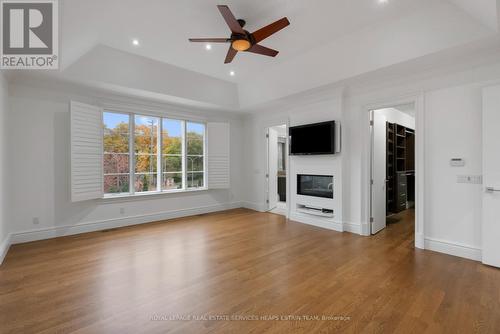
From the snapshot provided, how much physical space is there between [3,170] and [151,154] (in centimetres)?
251

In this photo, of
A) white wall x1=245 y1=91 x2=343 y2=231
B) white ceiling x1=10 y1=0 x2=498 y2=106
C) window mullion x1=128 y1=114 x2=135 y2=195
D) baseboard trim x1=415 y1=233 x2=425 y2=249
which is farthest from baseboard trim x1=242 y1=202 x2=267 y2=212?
baseboard trim x1=415 y1=233 x2=425 y2=249

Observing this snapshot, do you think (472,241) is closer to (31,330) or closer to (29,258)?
(31,330)

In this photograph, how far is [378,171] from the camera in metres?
4.69

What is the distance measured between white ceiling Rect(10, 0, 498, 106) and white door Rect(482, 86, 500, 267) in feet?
2.90

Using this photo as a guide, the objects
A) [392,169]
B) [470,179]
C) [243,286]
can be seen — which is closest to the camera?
[243,286]

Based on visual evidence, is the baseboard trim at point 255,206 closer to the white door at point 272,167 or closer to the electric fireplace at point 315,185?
the white door at point 272,167

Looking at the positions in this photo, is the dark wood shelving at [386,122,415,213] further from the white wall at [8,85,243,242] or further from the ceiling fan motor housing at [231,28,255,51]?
the white wall at [8,85,243,242]

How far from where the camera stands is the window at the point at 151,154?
508 centimetres

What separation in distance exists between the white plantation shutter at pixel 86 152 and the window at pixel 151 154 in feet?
0.95

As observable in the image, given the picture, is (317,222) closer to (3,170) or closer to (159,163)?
(159,163)

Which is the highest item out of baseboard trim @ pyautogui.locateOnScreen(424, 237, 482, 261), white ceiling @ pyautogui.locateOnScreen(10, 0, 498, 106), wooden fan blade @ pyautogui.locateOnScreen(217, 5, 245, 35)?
white ceiling @ pyautogui.locateOnScreen(10, 0, 498, 106)

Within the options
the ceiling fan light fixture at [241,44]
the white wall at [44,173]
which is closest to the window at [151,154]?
the white wall at [44,173]

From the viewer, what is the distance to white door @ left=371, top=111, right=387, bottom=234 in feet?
14.9

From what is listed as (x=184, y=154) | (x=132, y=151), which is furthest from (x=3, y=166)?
(x=184, y=154)
